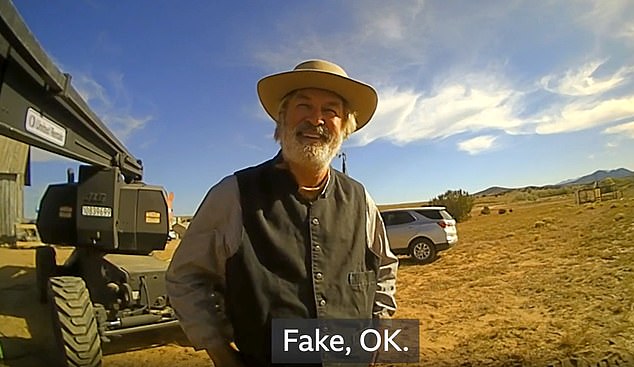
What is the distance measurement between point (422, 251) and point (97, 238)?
779 cm

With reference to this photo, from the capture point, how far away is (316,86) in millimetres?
1355

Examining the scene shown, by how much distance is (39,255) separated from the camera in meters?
4.62

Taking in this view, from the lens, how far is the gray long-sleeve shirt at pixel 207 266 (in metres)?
1.17

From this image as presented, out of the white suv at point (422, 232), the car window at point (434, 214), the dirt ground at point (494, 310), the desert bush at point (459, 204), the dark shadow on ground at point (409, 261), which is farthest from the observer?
the desert bush at point (459, 204)

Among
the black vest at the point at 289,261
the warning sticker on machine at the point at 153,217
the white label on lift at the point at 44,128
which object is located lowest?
the black vest at the point at 289,261

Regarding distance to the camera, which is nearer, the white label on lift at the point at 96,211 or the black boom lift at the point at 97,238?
the black boom lift at the point at 97,238

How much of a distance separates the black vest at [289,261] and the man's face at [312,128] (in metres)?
0.08

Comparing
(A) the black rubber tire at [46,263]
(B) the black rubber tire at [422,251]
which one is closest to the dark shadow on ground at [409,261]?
(B) the black rubber tire at [422,251]

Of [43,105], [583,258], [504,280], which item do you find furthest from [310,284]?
[583,258]

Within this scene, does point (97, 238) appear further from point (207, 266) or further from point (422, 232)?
point (422, 232)

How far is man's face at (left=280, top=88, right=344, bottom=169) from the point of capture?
1.30 meters

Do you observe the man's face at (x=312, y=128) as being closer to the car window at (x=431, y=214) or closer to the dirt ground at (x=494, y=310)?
the dirt ground at (x=494, y=310)

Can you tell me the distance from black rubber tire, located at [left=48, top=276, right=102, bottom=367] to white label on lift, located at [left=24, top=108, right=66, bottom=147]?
1.28 metres

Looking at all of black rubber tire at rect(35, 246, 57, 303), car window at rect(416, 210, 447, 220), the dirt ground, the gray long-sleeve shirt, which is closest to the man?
the gray long-sleeve shirt
